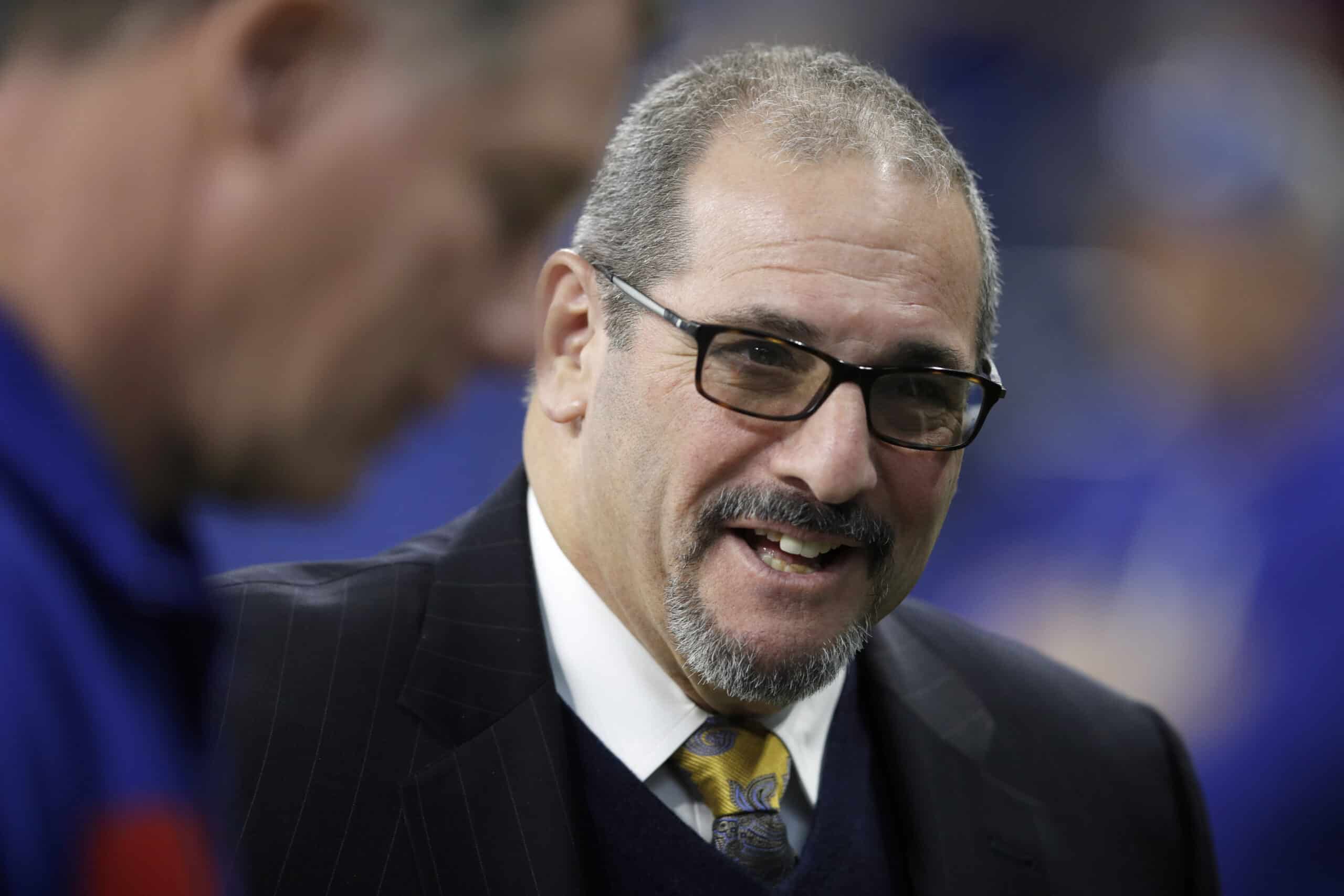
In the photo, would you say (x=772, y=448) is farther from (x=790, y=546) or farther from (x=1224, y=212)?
(x=1224, y=212)

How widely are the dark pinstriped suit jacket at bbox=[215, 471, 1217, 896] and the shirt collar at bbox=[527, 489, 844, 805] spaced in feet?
0.11

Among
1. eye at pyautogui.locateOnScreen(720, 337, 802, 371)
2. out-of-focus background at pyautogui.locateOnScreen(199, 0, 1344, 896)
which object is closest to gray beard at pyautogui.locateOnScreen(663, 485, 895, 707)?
eye at pyautogui.locateOnScreen(720, 337, 802, 371)

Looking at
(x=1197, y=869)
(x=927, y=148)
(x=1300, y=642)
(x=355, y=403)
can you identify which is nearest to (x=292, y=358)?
(x=355, y=403)

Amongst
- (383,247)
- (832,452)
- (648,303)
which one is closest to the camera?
(383,247)

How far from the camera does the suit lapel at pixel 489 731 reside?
133 centimetres

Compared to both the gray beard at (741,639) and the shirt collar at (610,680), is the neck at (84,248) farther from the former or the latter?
the shirt collar at (610,680)

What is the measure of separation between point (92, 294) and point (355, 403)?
0.30 feet

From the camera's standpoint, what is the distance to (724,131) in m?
1.51

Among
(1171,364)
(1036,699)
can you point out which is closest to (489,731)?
(1036,699)

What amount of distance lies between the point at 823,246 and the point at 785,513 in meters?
0.29

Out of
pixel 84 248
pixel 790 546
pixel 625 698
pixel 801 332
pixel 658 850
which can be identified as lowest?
pixel 658 850

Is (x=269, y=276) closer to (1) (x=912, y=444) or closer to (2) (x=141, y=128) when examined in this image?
(2) (x=141, y=128)

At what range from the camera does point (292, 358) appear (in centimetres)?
37

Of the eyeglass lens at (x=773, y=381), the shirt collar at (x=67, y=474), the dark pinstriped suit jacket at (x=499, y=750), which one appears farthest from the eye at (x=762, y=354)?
the shirt collar at (x=67, y=474)
